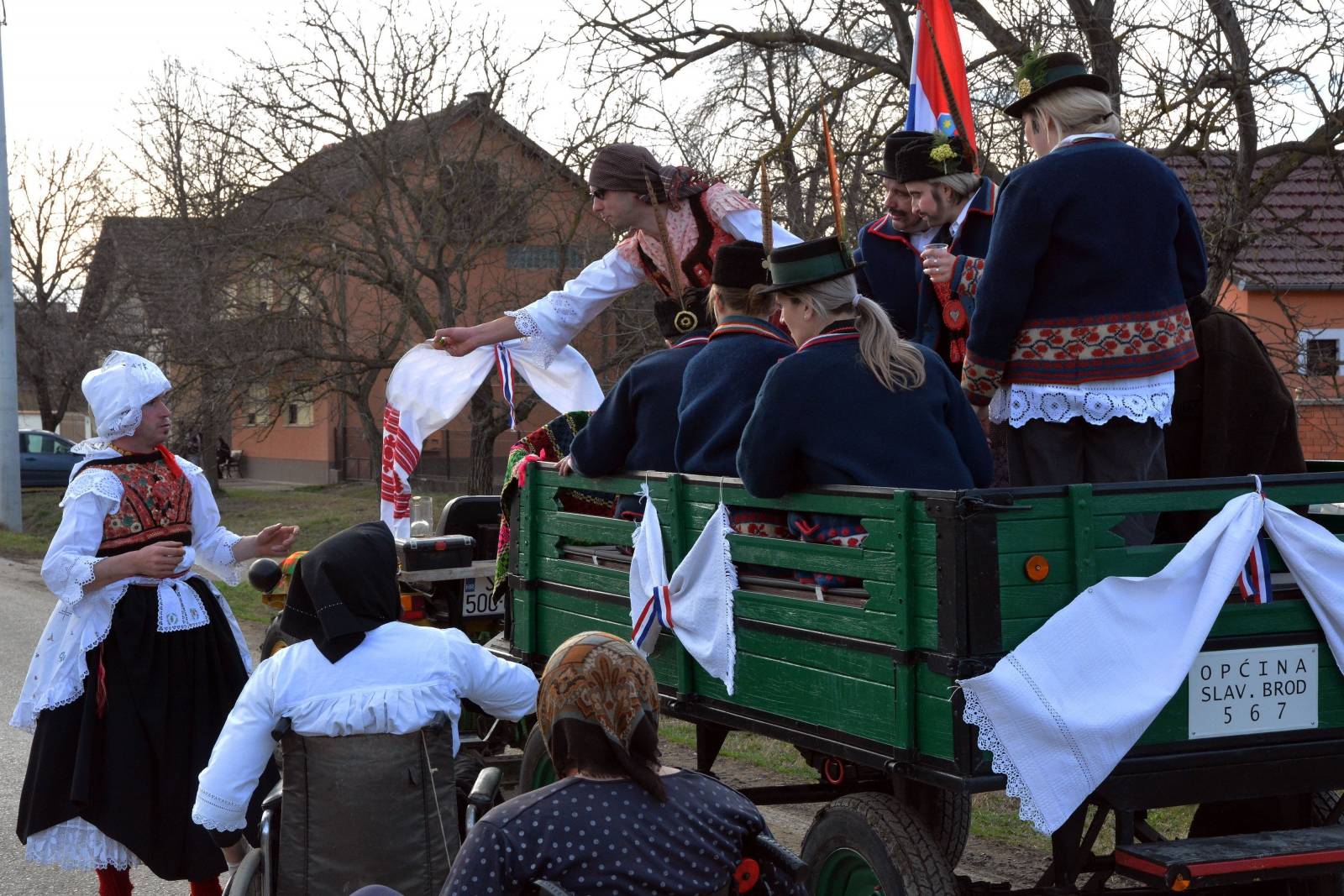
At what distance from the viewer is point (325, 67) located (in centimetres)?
1462

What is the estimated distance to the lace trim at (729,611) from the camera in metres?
4.04

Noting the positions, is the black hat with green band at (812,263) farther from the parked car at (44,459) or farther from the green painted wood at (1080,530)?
the parked car at (44,459)

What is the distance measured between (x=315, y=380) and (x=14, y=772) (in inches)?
352

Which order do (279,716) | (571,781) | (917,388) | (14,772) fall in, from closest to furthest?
(571,781), (279,716), (917,388), (14,772)

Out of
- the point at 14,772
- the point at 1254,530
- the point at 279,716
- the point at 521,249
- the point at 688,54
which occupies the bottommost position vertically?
the point at 14,772

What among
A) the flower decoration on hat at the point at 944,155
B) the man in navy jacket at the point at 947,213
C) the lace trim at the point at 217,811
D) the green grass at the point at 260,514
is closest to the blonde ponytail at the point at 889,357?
the man in navy jacket at the point at 947,213

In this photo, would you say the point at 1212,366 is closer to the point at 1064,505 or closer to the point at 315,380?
the point at 1064,505

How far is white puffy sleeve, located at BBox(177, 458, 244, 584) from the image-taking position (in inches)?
211

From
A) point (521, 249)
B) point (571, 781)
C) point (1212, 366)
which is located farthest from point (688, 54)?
point (571, 781)

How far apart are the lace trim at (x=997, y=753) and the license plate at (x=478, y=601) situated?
393cm

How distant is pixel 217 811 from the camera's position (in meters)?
3.53


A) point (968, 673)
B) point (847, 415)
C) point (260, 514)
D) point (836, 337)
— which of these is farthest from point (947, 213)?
point (260, 514)

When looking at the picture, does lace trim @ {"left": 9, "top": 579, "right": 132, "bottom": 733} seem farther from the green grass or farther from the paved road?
the green grass

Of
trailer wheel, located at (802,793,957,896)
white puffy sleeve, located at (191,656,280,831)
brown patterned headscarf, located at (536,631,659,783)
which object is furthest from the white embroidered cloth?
white puffy sleeve, located at (191,656,280,831)
